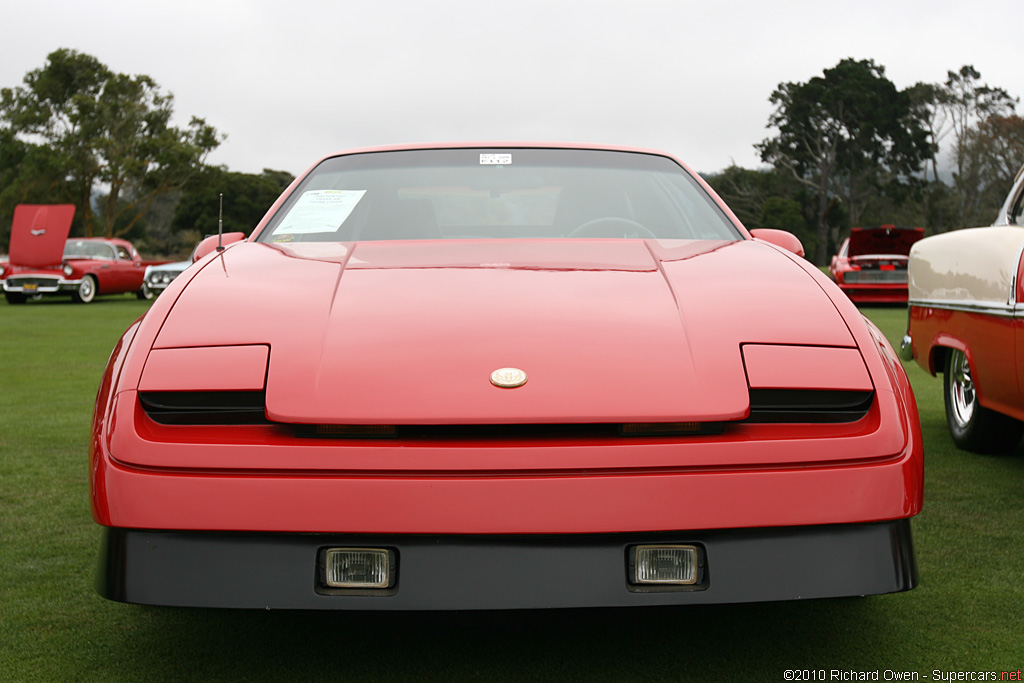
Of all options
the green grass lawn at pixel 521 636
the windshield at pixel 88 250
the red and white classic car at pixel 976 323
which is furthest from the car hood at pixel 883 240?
the windshield at pixel 88 250

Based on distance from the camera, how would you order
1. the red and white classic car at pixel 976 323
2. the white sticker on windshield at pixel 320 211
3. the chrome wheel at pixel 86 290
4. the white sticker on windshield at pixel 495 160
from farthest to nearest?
the chrome wheel at pixel 86 290
the red and white classic car at pixel 976 323
the white sticker on windshield at pixel 495 160
the white sticker on windshield at pixel 320 211

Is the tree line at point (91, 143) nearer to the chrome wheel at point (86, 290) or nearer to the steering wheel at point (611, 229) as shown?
the chrome wheel at point (86, 290)

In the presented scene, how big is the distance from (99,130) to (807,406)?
4142 cm

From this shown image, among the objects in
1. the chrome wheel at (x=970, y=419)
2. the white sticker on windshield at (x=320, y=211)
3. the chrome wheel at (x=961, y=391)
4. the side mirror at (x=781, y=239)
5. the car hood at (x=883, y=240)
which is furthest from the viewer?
the car hood at (x=883, y=240)

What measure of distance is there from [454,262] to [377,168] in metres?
0.93

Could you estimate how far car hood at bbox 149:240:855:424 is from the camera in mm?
1806

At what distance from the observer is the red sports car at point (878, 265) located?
1675cm

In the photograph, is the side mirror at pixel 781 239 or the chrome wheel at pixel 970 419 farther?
the chrome wheel at pixel 970 419

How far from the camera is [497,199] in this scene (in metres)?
3.07

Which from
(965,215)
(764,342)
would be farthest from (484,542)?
(965,215)

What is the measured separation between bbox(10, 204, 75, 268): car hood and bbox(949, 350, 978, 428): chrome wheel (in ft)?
66.7

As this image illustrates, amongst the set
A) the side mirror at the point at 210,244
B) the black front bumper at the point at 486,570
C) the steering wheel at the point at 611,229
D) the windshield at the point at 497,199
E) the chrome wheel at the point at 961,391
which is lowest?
the chrome wheel at the point at 961,391

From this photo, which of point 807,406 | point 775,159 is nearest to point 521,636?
point 807,406

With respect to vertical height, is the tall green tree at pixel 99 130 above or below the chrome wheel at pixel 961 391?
above
